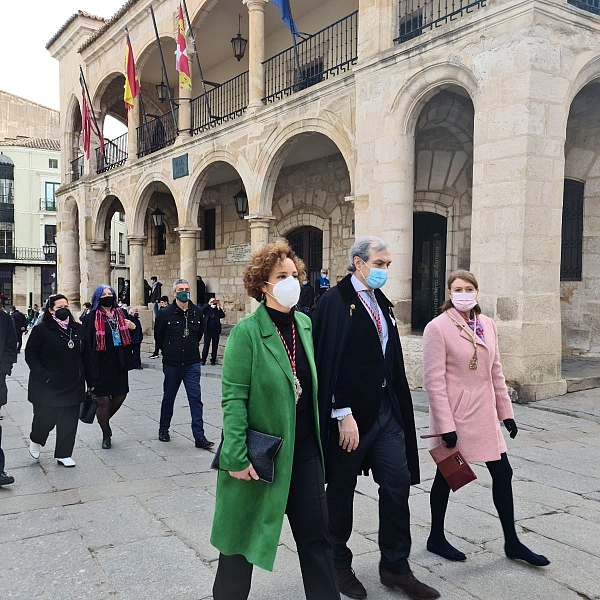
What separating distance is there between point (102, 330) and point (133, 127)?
12.5 metres

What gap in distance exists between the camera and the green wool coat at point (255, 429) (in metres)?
2.28

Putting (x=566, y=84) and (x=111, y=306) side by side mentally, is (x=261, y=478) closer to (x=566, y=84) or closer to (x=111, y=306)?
(x=111, y=306)

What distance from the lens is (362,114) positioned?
9.40 meters

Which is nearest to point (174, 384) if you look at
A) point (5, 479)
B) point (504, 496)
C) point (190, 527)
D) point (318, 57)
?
point (5, 479)

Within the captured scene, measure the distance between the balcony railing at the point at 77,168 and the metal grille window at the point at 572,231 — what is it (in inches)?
657

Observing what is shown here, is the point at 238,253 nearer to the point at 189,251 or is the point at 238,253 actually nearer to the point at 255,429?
the point at 189,251

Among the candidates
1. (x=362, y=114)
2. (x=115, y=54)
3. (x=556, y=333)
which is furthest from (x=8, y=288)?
(x=556, y=333)

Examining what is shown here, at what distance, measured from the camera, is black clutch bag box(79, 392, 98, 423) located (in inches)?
213

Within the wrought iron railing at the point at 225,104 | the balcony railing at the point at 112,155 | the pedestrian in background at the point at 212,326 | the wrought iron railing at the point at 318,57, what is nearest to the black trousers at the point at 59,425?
the pedestrian in background at the point at 212,326

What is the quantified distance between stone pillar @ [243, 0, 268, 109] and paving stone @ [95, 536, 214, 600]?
10.2m

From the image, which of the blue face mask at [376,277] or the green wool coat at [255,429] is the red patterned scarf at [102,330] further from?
the green wool coat at [255,429]

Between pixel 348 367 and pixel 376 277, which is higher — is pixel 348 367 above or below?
below

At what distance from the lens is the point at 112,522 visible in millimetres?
3760

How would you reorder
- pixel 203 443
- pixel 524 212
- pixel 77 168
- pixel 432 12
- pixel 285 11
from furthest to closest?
pixel 77 168 → pixel 285 11 → pixel 432 12 → pixel 524 212 → pixel 203 443
